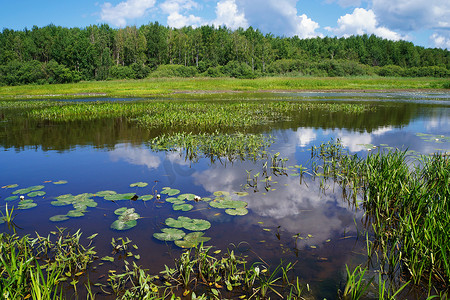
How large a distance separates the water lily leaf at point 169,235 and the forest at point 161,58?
249 ft

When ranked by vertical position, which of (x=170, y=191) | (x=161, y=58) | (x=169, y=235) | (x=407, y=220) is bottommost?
(x=169, y=235)

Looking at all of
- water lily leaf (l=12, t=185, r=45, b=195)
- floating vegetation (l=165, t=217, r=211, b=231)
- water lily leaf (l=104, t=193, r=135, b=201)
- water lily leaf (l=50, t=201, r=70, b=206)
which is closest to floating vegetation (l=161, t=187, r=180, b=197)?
water lily leaf (l=104, t=193, r=135, b=201)

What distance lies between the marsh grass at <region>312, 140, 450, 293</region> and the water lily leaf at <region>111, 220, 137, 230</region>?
170 inches

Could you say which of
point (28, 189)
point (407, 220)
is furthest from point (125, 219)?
point (407, 220)

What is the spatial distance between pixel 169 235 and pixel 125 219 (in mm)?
1197

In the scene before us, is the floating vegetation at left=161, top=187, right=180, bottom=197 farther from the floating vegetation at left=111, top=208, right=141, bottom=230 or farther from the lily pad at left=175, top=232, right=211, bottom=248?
the lily pad at left=175, top=232, right=211, bottom=248

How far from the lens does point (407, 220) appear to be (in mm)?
4883

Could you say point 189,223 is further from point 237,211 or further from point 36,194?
point 36,194

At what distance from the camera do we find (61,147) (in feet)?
43.4

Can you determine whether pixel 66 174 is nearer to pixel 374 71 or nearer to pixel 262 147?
pixel 262 147

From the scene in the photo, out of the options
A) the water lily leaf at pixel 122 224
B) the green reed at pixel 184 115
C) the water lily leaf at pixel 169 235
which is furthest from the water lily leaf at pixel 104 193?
the green reed at pixel 184 115

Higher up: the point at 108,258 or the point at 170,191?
the point at 170,191

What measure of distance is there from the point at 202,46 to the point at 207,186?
340 ft

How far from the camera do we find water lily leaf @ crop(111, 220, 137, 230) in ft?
18.7
